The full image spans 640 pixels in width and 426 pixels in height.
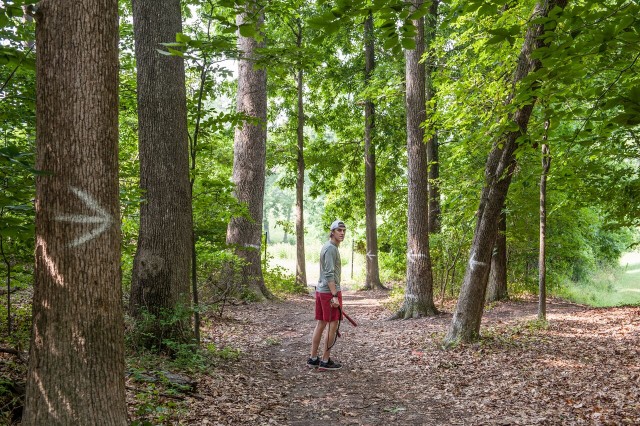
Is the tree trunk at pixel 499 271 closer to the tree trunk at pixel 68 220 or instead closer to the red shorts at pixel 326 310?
the red shorts at pixel 326 310

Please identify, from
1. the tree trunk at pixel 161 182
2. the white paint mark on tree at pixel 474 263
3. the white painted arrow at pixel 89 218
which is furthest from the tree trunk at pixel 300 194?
the white painted arrow at pixel 89 218

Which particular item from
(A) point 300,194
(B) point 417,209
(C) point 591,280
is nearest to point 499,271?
(B) point 417,209

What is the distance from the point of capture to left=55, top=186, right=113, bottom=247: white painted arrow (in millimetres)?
3268

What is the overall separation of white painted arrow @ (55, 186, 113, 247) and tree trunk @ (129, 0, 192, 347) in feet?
9.86

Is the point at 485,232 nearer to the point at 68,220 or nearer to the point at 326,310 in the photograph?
the point at 326,310

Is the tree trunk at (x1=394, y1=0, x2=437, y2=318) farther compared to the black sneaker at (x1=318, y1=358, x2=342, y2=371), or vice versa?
the tree trunk at (x1=394, y1=0, x2=437, y2=318)

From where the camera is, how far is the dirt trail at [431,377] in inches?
203

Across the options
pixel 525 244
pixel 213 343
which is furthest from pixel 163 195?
pixel 525 244

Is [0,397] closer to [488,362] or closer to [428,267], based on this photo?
[488,362]

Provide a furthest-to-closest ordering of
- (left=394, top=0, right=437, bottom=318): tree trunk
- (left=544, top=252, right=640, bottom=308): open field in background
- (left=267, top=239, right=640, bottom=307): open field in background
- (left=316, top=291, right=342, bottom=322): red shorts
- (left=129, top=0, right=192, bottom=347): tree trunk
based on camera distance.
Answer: (left=544, top=252, right=640, bottom=308): open field in background, (left=267, top=239, right=640, bottom=307): open field in background, (left=394, top=0, right=437, bottom=318): tree trunk, (left=316, top=291, right=342, bottom=322): red shorts, (left=129, top=0, right=192, bottom=347): tree trunk

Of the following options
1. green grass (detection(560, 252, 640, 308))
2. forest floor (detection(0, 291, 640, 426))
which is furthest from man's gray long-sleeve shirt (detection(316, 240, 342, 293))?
green grass (detection(560, 252, 640, 308))

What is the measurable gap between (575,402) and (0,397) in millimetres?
5326

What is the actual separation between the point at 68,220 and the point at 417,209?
8887 millimetres

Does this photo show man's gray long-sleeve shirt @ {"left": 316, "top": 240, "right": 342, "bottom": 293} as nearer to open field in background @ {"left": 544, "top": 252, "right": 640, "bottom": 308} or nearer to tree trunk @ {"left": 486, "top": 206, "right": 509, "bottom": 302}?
tree trunk @ {"left": 486, "top": 206, "right": 509, "bottom": 302}
